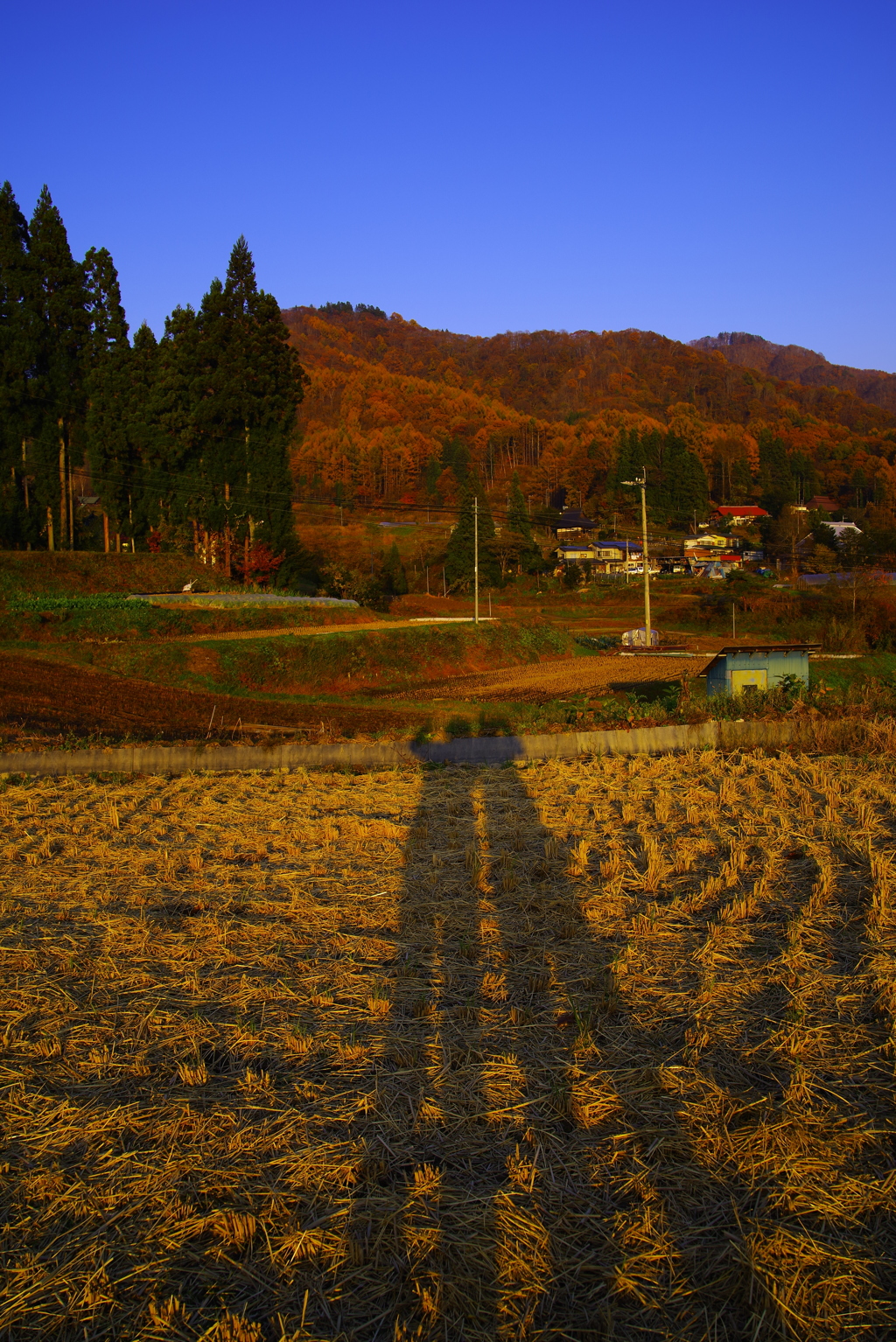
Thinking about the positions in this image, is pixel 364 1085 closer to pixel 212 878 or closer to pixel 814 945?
pixel 814 945

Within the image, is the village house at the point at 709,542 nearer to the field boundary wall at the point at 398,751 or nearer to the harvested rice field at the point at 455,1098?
the field boundary wall at the point at 398,751

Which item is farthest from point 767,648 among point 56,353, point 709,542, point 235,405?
point 709,542

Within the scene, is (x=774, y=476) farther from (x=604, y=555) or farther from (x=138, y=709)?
(x=138, y=709)

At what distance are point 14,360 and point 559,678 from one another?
1203 inches

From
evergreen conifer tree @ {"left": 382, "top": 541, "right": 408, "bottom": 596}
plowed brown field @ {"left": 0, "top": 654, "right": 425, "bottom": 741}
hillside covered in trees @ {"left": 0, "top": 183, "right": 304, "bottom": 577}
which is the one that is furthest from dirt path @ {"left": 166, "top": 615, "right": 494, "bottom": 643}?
evergreen conifer tree @ {"left": 382, "top": 541, "right": 408, "bottom": 596}

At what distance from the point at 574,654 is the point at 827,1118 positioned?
3493 cm

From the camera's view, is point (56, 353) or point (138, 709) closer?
point (138, 709)

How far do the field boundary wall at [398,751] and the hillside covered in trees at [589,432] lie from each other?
6388cm

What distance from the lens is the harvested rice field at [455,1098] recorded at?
231cm

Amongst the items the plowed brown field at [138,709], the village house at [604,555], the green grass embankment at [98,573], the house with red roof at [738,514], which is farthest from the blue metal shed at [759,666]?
the house with red roof at [738,514]

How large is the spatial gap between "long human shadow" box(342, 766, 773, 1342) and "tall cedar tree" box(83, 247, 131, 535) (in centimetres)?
4492

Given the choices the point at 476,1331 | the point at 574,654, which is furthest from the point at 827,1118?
the point at 574,654

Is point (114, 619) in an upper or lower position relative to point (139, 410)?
lower

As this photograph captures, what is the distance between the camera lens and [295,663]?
27.8 metres
